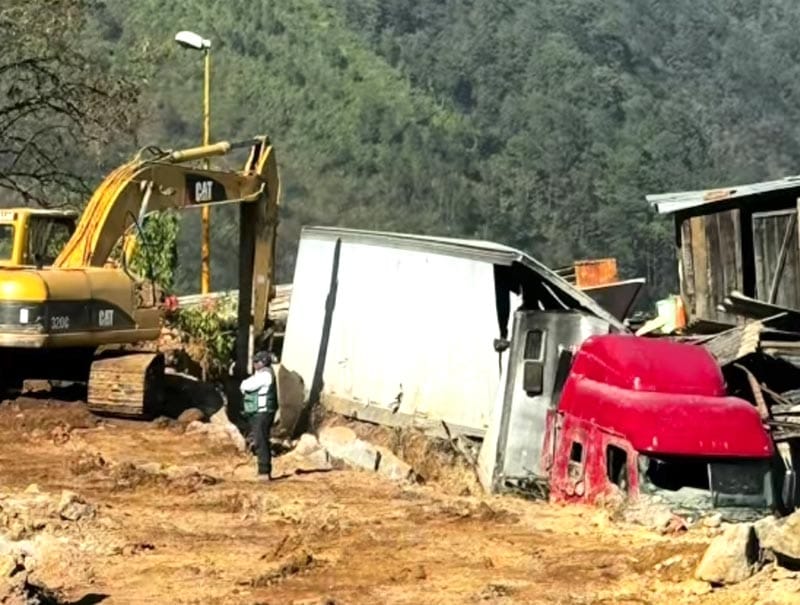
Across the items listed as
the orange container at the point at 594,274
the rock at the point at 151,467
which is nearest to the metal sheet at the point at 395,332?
the rock at the point at 151,467

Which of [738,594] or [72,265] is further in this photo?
[72,265]

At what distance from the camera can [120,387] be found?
781 inches

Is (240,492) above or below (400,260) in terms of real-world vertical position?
below

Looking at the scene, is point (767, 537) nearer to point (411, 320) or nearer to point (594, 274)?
point (411, 320)

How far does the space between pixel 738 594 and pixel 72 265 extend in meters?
12.2

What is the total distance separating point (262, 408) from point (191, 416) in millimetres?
3894

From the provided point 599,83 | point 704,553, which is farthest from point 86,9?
point 599,83

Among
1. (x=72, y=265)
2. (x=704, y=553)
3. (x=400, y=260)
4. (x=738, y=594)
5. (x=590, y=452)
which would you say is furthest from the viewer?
(x=400, y=260)

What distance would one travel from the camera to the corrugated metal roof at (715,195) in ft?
74.9

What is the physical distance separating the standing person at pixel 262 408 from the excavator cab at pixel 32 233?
4981 millimetres

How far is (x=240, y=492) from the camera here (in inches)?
615

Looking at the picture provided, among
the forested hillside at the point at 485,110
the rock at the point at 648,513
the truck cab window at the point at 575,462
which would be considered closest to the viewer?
the rock at the point at 648,513

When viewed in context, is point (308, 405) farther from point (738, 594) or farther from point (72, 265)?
point (738, 594)

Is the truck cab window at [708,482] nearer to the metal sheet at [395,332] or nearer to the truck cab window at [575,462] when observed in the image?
the truck cab window at [575,462]
